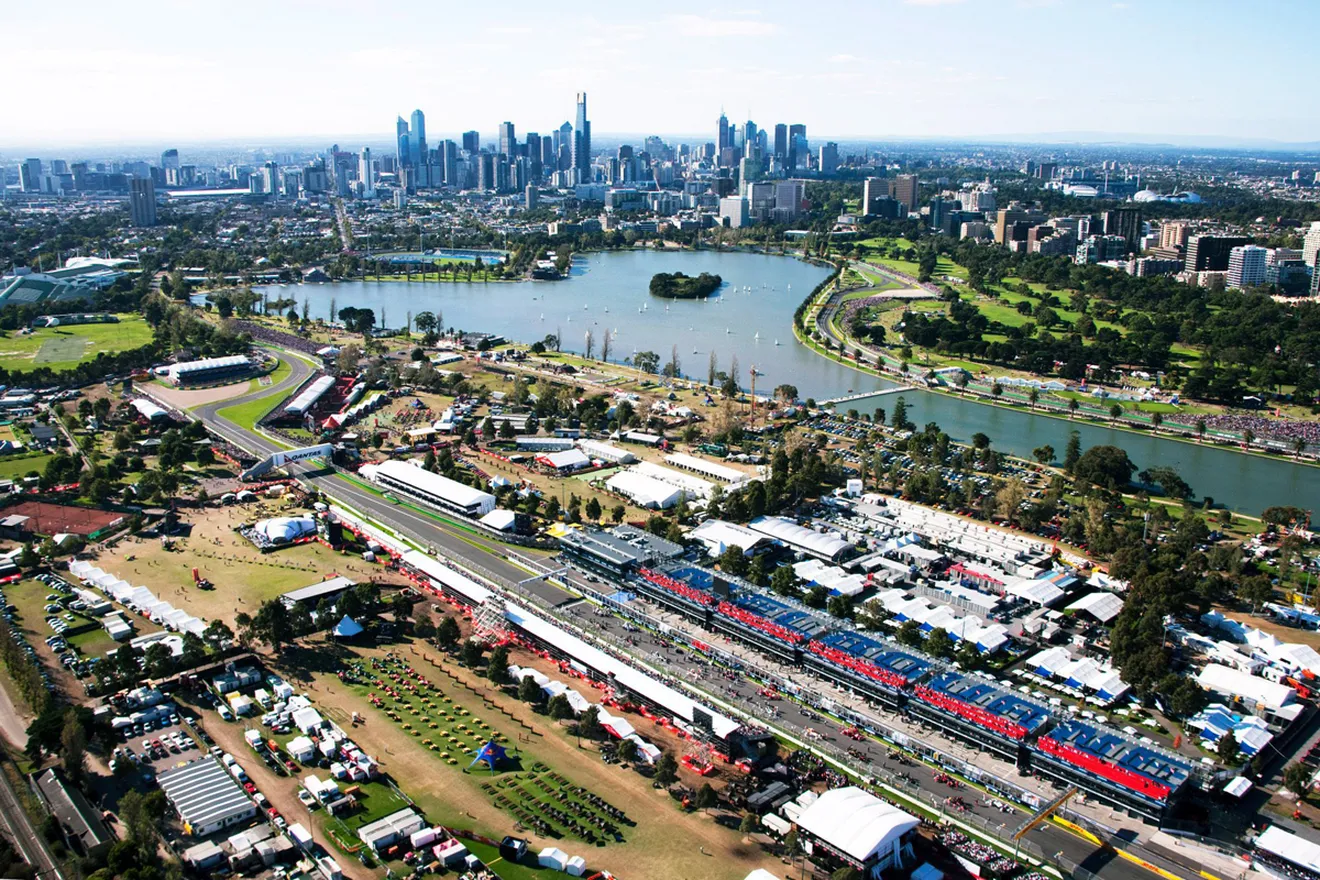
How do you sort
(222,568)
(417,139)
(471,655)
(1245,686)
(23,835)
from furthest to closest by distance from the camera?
1. (417,139)
2. (222,568)
3. (471,655)
4. (1245,686)
5. (23,835)

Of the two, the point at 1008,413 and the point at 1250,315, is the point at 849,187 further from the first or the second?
the point at 1008,413

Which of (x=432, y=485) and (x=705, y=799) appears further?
(x=432, y=485)

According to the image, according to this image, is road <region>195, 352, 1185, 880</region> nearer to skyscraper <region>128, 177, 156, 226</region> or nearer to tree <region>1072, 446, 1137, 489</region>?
tree <region>1072, 446, 1137, 489</region>

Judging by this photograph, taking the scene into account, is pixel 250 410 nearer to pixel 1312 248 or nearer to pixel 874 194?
pixel 1312 248

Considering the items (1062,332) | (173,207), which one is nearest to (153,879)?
(1062,332)

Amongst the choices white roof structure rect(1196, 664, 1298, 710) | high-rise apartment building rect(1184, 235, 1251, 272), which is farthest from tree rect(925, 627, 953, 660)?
high-rise apartment building rect(1184, 235, 1251, 272)

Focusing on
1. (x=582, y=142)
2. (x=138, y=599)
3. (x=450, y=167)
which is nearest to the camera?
(x=138, y=599)

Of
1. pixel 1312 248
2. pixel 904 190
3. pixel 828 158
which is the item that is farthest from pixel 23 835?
pixel 828 158

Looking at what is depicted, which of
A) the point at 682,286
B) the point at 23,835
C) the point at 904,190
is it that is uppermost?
the point at 904,190
